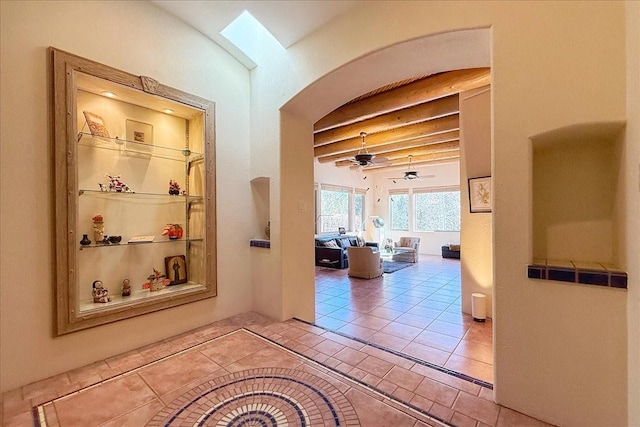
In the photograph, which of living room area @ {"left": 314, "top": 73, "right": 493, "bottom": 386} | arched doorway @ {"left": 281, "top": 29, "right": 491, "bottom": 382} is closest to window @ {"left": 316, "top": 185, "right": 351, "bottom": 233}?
living room area @ {"left": 314, "top": 73, "right": 493, "bottom": 386}

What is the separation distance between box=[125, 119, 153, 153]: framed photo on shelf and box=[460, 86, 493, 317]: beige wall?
388 centimetres

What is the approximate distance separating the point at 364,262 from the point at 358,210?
15.7 ft

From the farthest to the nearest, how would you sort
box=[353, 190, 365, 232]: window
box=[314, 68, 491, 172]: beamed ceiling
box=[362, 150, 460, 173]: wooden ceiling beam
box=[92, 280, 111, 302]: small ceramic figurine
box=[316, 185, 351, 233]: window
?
box=[353, 190, 365, 232]: window → box=[316, 185, 351, 233]: window → box=[362, 150, 460, 173]: wooden ceiling beam → box=[314, 68, 491, 172]: beamed ceiling → box=[92, 280, 111, 302]: small ceramic figurine

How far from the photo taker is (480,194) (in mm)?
3570

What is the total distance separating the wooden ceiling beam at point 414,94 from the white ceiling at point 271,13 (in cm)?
183

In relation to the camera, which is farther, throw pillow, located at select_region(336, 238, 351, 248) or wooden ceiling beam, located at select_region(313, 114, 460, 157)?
throw pillow, located at select_region(336, 238, 351, 248)

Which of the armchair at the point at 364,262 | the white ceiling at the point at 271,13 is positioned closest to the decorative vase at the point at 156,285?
the white ceiling at the point at 271,13

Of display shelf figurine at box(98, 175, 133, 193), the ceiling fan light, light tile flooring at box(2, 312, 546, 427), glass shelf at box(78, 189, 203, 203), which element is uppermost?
the ceiling fan light

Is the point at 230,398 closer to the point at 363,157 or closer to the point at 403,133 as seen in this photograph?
the point at 363,157

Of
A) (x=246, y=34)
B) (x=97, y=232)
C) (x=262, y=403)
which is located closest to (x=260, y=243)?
(x=97, y=232)

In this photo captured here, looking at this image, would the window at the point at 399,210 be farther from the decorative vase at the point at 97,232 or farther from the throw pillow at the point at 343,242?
the decorative vase at the point at 97,232

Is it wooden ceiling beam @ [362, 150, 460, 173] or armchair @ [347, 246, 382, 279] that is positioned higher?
wooden ceiling beam @ [362, 150, 460, 173]

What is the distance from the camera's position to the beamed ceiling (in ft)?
12.0

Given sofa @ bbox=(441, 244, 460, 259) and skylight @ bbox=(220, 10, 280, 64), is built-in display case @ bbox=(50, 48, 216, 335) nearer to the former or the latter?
skylight @ bbox=(220, 10, 280, 64)
